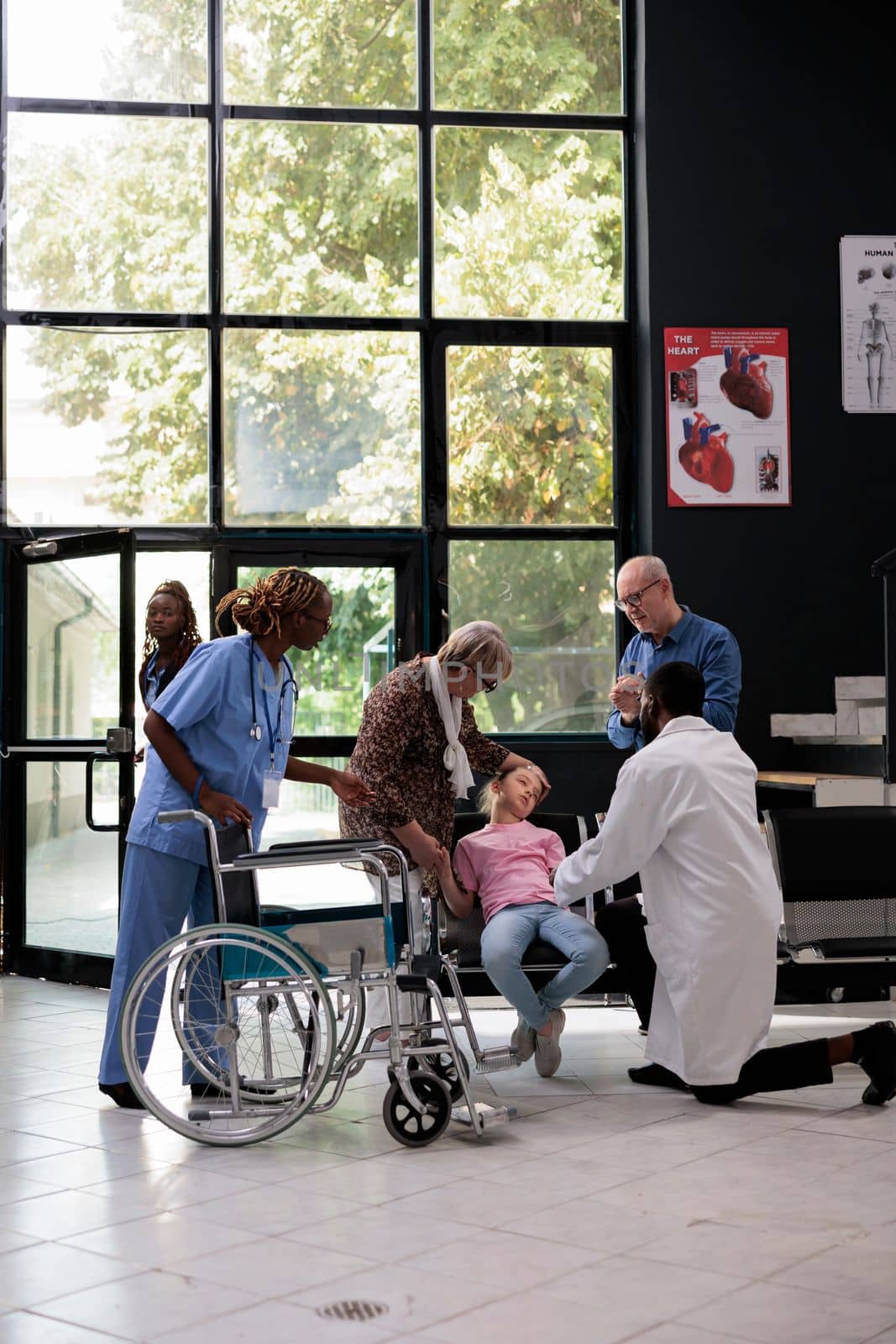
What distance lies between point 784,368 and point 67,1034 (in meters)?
4.00

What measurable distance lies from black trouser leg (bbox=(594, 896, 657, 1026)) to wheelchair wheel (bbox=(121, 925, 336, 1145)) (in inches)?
39.0

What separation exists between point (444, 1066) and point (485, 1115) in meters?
0.15

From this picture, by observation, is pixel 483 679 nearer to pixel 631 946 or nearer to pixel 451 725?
pixel 451 725

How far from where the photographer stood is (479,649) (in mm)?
4316

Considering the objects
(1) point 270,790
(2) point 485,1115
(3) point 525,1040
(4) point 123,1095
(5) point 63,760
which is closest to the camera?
(2) point 485,1115

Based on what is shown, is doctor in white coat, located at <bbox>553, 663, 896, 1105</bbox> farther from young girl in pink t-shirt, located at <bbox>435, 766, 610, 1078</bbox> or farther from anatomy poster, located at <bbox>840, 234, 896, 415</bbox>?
anatomy poster, located at <bbox>840, 234, 896, 415</bbox>

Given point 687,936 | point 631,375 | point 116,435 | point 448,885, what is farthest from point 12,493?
point 687,936

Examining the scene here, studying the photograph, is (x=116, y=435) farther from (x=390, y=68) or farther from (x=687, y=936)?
(x=687, y=936)

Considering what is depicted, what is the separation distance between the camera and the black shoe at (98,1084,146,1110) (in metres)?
4.21

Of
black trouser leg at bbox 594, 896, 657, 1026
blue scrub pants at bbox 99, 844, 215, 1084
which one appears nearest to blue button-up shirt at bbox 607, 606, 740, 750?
black trouser leg at bbox 594, 896, 657, 1026

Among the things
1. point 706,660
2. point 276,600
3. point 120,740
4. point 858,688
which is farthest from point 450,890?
point 858,688

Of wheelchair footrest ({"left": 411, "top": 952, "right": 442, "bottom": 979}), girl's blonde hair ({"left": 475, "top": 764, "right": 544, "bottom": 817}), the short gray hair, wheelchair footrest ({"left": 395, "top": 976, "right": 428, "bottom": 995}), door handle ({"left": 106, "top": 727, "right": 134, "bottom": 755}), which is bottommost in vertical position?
wheelchair footrest ({"left": 395, "top": 976, "right": 428, "bottom": 995})

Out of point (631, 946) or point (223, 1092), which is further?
point (631, 946)

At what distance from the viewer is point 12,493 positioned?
6832mm
